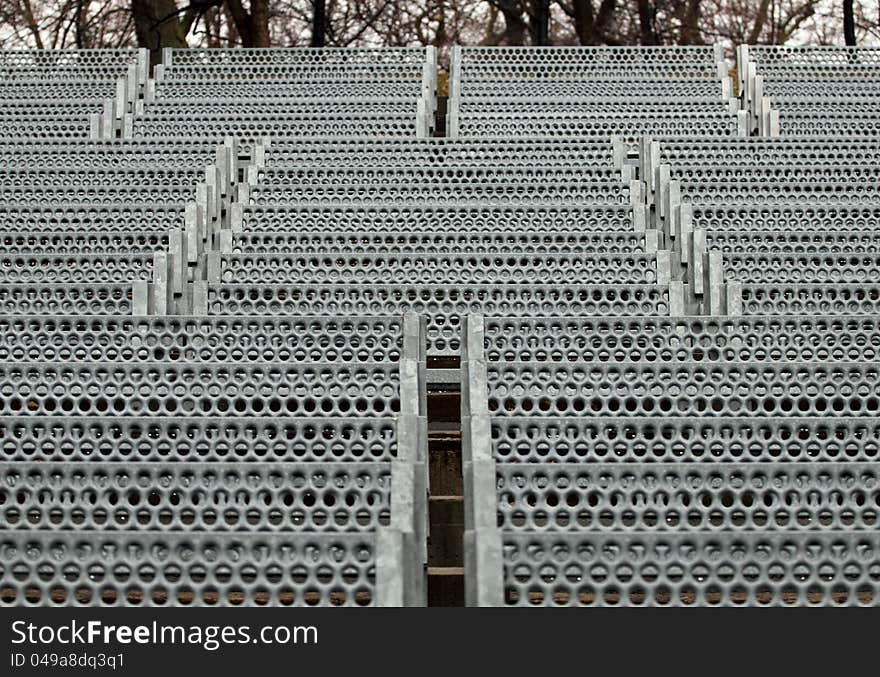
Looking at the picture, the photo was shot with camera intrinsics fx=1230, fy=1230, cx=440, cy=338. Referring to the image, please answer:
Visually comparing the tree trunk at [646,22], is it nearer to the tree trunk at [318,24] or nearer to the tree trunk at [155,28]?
the tree trunk at [318,24]

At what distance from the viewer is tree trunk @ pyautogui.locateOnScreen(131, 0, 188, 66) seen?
17.0 metres

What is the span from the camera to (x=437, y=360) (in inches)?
252

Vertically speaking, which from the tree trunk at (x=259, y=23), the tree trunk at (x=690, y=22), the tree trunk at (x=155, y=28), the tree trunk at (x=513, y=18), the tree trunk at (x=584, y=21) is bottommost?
the tree trunk at (x=155, y=28)

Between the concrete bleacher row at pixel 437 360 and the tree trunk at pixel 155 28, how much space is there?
7.18 meters

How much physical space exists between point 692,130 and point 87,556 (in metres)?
9.01

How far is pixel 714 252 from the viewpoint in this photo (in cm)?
660

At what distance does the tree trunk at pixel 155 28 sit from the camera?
17.0 meters

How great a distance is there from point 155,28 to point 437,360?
11804 millimetres

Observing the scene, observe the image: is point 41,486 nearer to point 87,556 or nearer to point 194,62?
point 87,556

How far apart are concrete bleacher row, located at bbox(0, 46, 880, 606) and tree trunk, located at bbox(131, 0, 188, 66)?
718 centimetres

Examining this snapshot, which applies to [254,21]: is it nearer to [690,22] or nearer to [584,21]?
[584,21]

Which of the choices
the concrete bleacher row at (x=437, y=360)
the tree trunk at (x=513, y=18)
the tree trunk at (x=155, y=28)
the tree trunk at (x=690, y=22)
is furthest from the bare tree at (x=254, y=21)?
the tree trunk at (x=690, y=22)

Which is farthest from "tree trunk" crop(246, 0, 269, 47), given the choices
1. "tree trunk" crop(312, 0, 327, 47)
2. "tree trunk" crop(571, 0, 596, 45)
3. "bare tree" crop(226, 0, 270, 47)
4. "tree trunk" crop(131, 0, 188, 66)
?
"tree trunk" crop(571, 0, 596, 45)

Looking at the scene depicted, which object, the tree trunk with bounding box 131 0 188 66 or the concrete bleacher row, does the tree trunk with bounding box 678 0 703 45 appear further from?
the concrete bleacher row
